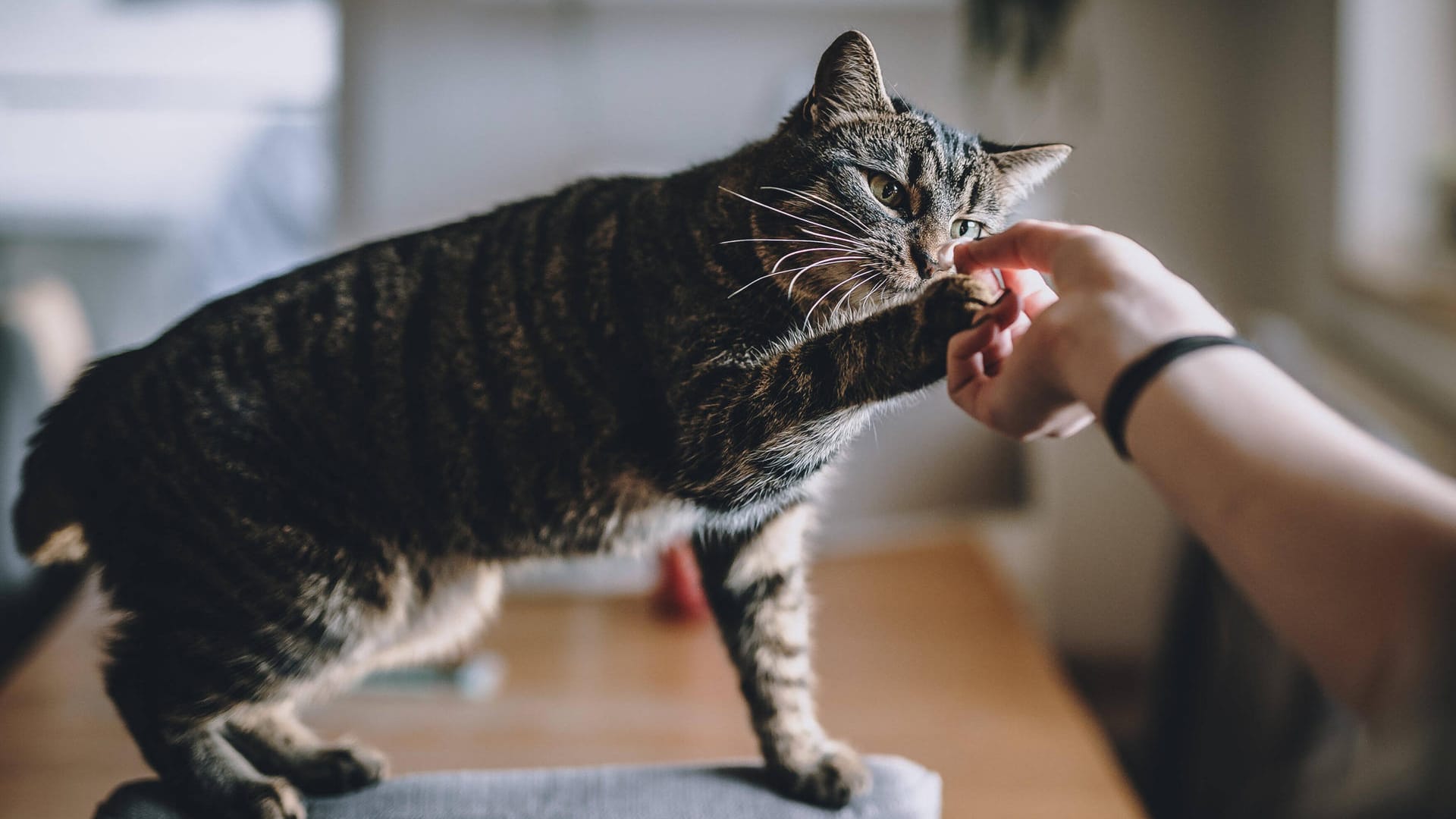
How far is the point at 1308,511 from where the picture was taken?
1.10ft

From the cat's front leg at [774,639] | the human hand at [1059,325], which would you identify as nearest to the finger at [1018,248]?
the human hand at [1059,325]

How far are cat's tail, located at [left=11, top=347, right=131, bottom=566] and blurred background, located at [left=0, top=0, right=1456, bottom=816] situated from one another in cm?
14

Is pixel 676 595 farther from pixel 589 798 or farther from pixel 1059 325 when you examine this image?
pixel 1059 325

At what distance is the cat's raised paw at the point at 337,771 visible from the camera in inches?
23.8

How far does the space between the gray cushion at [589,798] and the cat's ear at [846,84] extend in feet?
1.35

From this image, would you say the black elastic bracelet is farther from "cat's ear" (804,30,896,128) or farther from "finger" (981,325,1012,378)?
"cat's ear" (804,30,896,128)

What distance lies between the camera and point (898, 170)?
1.81ft

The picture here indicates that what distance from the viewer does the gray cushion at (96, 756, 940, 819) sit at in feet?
1.89

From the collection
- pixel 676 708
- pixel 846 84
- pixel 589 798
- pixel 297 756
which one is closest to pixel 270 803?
pixel 297 756

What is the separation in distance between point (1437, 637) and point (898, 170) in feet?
1.14

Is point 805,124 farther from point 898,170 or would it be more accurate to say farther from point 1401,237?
point 1401,237

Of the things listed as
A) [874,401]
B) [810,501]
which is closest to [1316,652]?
[874,401]

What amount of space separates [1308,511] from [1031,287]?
196 mm

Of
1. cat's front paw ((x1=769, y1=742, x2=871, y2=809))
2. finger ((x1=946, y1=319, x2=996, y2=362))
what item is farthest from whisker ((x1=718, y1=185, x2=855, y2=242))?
cat's front paw ((x1=769, y1=742, x2=871, y2=809))
